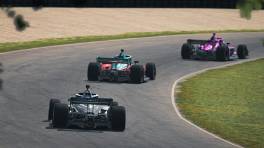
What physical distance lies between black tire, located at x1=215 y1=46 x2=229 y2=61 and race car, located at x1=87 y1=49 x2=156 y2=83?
9.33m

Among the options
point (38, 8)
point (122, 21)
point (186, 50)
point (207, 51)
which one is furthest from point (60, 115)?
point (122, 21)

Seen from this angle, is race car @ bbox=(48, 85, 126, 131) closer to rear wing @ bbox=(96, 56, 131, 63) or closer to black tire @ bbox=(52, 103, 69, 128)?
black tire @ bbox=(52, 103, 69, 128)

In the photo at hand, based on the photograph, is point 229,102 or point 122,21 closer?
point 229,102

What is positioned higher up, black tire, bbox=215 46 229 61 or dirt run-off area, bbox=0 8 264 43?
dirt run-off area, bbox=0 8 264 43

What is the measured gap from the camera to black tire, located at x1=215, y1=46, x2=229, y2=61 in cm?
3938

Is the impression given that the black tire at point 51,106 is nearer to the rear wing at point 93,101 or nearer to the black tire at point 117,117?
the rear wing at point 93,101

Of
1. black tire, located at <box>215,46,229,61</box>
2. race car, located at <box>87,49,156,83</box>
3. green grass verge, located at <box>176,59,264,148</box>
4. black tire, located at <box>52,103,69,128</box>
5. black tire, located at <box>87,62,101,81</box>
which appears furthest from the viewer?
black tire, located at <box>215,46,229,61</box>

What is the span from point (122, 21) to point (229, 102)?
29627 mm

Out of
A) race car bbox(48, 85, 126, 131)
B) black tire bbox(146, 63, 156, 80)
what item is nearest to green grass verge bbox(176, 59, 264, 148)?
black tire bbox(146, 63, 156, 80)

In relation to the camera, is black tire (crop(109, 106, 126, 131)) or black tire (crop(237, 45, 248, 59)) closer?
black tire (crop(109, 106, 126, 131))

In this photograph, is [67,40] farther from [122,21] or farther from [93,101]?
[93,101]

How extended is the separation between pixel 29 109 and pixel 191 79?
36.4 ft

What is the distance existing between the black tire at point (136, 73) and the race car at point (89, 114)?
9.64m

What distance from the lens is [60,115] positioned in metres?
20.0
